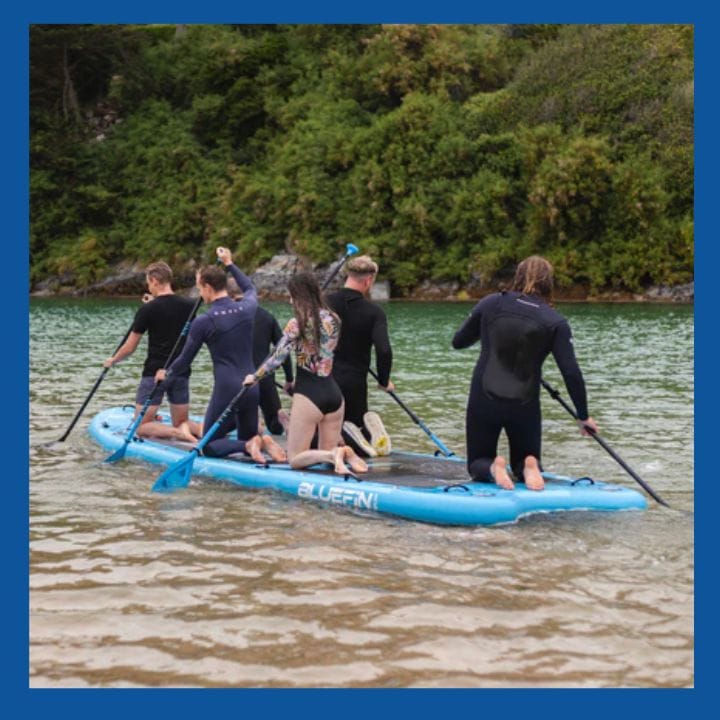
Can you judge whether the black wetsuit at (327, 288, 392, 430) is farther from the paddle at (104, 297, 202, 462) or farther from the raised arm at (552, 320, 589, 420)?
the paddle at (104, 297, 202, 462)

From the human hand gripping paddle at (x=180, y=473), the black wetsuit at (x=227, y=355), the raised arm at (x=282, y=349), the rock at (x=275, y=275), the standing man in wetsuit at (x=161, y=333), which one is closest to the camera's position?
the raised arm at (x=282, y=349)

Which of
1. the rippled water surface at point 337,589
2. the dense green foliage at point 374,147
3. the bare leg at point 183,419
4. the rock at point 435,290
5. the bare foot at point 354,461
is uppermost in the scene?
the dense green foliage at point 374,147

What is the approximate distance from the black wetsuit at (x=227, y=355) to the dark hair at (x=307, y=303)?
3.13ft

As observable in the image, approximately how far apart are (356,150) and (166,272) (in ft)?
132

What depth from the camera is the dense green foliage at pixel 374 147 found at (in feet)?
140

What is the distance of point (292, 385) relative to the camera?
28.0ft

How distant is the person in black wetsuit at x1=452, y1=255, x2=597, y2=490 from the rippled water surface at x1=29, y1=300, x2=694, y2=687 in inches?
25.9

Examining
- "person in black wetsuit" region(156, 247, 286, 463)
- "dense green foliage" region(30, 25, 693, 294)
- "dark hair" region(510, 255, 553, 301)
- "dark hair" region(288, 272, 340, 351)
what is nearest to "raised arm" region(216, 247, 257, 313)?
"person in black wetsuit" region(156, 247, 286, 463)

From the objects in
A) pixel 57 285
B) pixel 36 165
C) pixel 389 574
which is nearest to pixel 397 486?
pixel 389 574

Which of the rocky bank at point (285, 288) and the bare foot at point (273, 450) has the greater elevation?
the rocky bank at point (285, 288)

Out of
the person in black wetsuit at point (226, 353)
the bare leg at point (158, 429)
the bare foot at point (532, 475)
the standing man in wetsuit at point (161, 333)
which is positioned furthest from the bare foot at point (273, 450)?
the bare foot at point (532, 475)

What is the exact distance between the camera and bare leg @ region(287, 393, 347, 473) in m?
8.09

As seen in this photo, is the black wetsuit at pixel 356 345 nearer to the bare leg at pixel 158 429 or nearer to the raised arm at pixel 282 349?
the raised arm at pixel 282 349

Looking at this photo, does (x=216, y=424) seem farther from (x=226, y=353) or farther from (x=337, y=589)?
(x=337, y=589)
